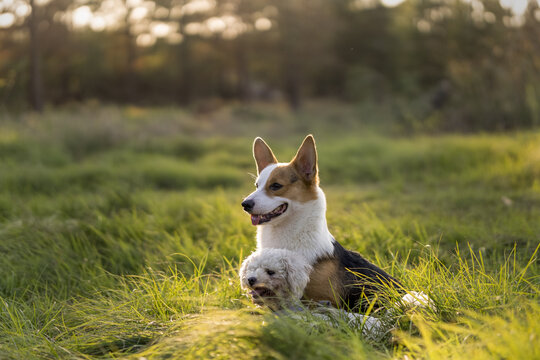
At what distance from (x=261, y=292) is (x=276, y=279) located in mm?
139

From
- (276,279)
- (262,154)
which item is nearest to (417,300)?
(276,279)

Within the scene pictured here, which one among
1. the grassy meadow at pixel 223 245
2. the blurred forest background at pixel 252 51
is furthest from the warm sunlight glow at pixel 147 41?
the grassy meadow at pixel 223 245

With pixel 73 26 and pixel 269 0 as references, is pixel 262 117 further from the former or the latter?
pixel 73 26

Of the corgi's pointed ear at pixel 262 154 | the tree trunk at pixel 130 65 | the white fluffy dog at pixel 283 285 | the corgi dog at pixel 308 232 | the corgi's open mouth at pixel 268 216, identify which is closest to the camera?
the white fluffy dog at pixel 283 285

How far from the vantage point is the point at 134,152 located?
37.5 feet

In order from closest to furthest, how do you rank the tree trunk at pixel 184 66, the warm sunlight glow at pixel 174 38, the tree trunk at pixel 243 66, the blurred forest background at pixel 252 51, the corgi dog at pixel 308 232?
the corgi dog at pixel 308 232 → the blurred forest background at pixel 252 51 → the tree trunk at pixel 184 66 → the warm sunlight glow at pixel 174 38 → the tree trunk at pixel 243 66

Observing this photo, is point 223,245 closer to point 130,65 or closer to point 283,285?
point 283,285

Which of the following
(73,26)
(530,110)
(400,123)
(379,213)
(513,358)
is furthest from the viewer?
(73,26)

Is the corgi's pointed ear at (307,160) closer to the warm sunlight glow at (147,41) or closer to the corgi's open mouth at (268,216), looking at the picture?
the corgi's open mouth at (268,216)

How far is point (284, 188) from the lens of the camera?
3271mm

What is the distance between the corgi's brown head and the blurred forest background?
12.8 m

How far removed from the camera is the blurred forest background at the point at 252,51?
20797 mm

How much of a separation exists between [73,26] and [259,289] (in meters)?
26.5

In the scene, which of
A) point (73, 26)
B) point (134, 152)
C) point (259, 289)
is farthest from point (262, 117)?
point (259, 289)
